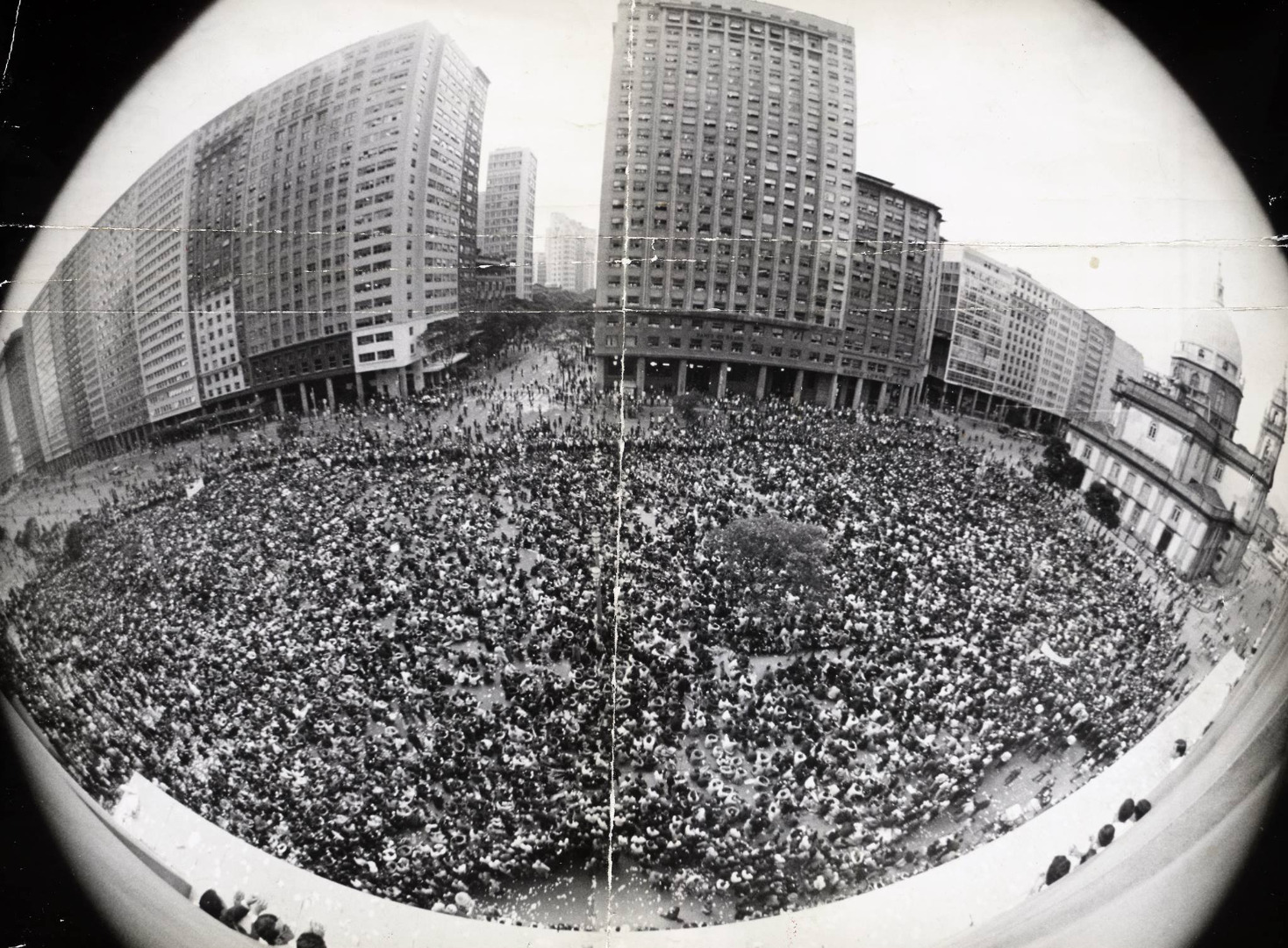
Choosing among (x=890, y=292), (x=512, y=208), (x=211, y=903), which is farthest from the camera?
(x=211, y=903)

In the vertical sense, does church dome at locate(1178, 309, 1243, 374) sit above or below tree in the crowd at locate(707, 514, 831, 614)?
above

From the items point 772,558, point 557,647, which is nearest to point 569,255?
point 772,558

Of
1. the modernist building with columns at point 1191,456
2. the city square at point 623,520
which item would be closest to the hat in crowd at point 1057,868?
the city square at point 623,520

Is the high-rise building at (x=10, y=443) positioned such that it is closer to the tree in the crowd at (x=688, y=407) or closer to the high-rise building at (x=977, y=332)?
the tree in the crowd at (x=688, y=407)

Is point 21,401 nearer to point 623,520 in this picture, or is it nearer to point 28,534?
point 28,534

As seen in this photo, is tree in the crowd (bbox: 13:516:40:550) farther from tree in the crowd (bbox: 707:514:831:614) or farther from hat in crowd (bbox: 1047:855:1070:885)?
hat in crowd (bbox: 1047:855:1070:885)

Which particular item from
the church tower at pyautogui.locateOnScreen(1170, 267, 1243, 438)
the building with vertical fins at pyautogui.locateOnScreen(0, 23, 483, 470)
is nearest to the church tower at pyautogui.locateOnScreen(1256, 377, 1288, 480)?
the church tower at pyautogui.locateOnScreen(1170, 267, 1243, 438)
